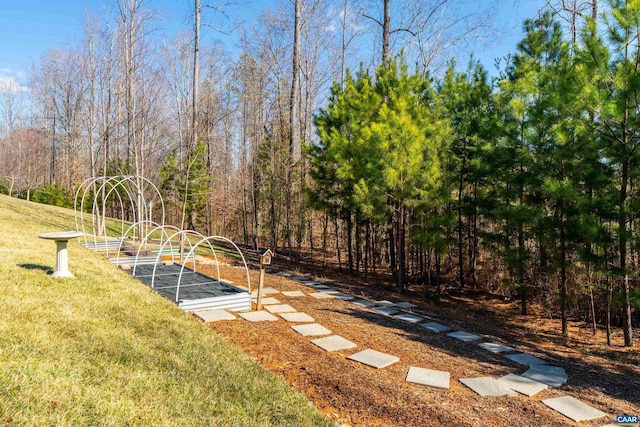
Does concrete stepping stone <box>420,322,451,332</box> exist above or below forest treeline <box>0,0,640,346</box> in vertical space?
below

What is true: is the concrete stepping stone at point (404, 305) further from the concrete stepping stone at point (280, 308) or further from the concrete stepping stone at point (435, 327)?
the concrete stepping stone at point (280, 308)

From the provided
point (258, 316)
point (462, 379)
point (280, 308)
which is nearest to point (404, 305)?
point (280, 308)

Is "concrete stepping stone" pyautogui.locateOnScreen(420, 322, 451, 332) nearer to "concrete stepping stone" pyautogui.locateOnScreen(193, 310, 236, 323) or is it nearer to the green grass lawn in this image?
"concrete stepping stone" pyautogui.locateOnScreen(193, 310, 236, 323)

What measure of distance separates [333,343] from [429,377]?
1129 mm

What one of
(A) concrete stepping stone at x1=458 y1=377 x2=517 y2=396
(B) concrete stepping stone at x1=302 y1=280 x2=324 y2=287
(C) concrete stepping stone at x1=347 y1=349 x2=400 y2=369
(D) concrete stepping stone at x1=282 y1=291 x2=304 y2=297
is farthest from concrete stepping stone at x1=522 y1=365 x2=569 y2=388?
(B) concrete stepping stone at x1=302 y1=280 x2=324 y2=287

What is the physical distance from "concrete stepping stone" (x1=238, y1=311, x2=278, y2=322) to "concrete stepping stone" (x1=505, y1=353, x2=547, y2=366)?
2823mm

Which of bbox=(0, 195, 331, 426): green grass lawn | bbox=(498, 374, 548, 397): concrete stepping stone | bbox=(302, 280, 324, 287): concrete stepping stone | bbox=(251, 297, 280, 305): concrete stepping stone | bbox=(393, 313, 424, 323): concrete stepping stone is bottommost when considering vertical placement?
bbox=(393, 313, 424, 323): concrete stepping stone

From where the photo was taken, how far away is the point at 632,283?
6566mm

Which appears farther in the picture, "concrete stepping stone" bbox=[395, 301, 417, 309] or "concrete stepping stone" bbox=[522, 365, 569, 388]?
"concrete stepping stone" bbox=[395, 301, 417, 309]

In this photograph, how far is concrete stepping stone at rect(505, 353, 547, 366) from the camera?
13.5 ft

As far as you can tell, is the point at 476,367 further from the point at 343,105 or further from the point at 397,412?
the point at 343,105

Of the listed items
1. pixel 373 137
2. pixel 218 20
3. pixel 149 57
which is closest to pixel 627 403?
pixel 373 137

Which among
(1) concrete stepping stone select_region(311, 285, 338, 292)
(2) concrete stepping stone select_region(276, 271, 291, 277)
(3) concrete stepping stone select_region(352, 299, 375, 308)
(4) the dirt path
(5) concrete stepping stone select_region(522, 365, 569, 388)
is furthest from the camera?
(2) concrete stepping stone select_region(276, 271, 291, 277)

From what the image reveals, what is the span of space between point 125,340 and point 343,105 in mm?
7662
